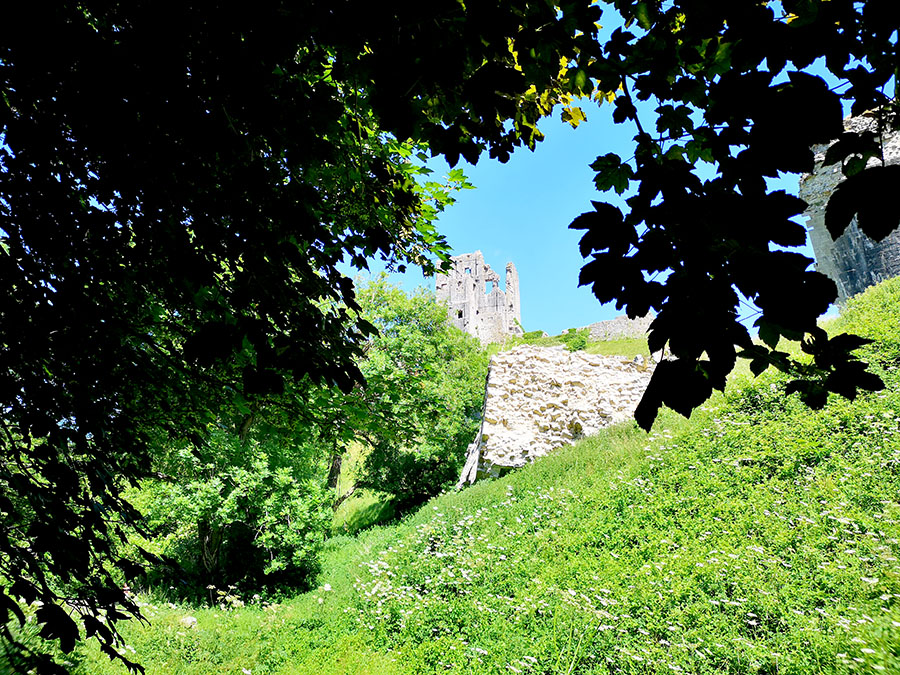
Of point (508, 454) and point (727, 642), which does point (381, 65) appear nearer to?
point (727, 642)

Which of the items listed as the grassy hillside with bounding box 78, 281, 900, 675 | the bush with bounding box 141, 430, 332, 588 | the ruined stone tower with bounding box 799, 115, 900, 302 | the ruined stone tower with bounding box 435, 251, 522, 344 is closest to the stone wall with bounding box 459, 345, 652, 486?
the grassy hillside with bounding box 78, 281, 900, 675

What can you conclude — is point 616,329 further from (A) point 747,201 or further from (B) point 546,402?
(A) point 747,201

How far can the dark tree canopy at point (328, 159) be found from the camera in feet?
3.21

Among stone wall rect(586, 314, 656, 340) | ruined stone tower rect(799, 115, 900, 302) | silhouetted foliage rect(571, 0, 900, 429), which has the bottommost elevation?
silhouetted foliage rect(571, 0, 900, 429)

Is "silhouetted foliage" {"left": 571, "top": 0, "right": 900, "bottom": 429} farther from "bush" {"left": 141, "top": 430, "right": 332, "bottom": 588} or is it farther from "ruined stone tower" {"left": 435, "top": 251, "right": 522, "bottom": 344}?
"ruined stone tower" {"left": 435, "top": 251, "right": 522, "bottom": 344}

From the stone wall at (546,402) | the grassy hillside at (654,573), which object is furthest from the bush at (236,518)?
the stone wall at (546,402)

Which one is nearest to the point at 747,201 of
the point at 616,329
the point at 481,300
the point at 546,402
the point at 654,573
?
the point at 654,573

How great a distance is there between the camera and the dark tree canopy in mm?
977

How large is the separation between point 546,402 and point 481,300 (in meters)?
40.3

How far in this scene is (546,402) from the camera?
12969 mm

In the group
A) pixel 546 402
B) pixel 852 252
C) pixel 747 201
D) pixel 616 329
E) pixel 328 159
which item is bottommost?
pixel 747 201

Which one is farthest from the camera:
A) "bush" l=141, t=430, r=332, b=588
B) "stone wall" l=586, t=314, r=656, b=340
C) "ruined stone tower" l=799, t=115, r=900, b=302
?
"stone wall" l=586, t=314, r=656, b=340

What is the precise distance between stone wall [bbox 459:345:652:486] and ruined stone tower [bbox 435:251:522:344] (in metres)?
35.6

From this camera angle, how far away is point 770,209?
37.0 inches
